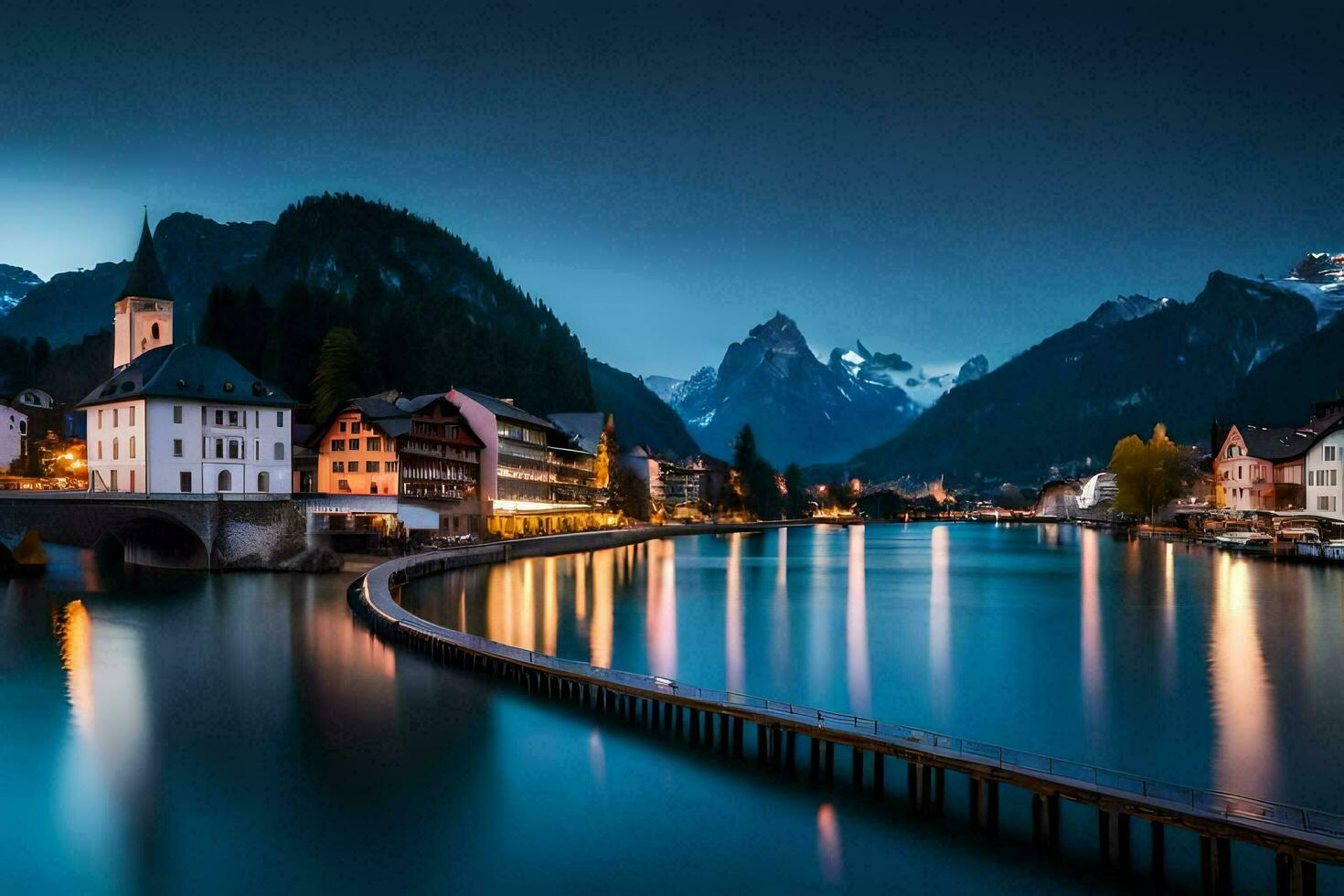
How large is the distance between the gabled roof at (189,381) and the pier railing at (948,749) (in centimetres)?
3012

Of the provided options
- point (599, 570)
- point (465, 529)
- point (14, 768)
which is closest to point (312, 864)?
point (14, 768)

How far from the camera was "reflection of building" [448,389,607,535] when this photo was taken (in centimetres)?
9619

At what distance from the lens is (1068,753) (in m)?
27.6

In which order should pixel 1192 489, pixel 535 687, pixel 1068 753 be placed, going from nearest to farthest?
pixel 1068 753 → pixel 535 687 → pixel 1192 489

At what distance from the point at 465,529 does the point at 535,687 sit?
58.9 m

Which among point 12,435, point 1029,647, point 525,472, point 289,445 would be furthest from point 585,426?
point 1029,647

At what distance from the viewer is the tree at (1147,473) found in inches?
5079

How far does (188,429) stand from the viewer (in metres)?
66.7

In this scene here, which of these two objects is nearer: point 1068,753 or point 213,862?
point 213,862

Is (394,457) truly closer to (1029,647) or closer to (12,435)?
(12,435)

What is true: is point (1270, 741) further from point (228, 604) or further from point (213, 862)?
point (228, 604)

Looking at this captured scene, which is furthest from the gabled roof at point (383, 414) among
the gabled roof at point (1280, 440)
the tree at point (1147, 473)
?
the tree at point (1147, 473)

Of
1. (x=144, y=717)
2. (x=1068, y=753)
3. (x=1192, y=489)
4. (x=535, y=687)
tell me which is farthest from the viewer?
(x=1192, y=489)

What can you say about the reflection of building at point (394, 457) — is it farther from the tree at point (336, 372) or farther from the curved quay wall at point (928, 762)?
the curved quay wall at point (928, 762)
